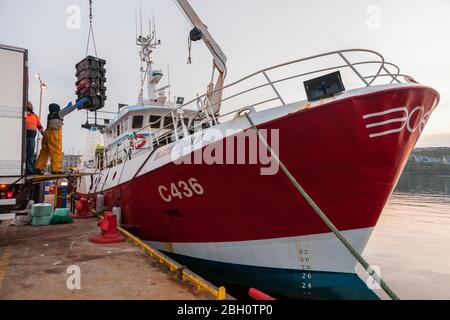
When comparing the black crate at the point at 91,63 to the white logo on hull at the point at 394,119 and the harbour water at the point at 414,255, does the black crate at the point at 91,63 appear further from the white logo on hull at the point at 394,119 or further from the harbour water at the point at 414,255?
the harbour water at the point at 414,255

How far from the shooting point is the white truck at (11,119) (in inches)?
212

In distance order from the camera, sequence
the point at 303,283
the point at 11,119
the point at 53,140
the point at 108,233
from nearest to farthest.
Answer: the point at 303,283, the point at 11,119, the point at 108,233, the point at 53,140

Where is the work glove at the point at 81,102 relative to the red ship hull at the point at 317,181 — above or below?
above

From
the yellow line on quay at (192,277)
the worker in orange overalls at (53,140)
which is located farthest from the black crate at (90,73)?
the yellow line on quay at (192,277)

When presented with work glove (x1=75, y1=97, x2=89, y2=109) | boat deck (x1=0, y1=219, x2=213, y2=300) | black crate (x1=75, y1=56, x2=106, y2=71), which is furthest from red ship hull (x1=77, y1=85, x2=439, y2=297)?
black crate (x1=75, y1=56, x2=106, y2=71)

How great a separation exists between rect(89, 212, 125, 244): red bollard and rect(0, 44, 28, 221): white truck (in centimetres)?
180

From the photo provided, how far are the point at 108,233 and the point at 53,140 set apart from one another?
3019mm

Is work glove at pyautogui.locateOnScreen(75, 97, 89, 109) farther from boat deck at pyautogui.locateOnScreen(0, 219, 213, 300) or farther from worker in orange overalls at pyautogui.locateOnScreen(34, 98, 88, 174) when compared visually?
boat deck at pyautogui.locateOnScreen(0, 219, 213, 300)

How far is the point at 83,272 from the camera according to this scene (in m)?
4.65

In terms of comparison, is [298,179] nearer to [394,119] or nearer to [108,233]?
[394,119]

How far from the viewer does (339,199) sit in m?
4.78

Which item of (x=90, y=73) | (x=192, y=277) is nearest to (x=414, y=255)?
(x=192, y=277)

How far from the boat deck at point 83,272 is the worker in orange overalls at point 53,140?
1.89 meters
